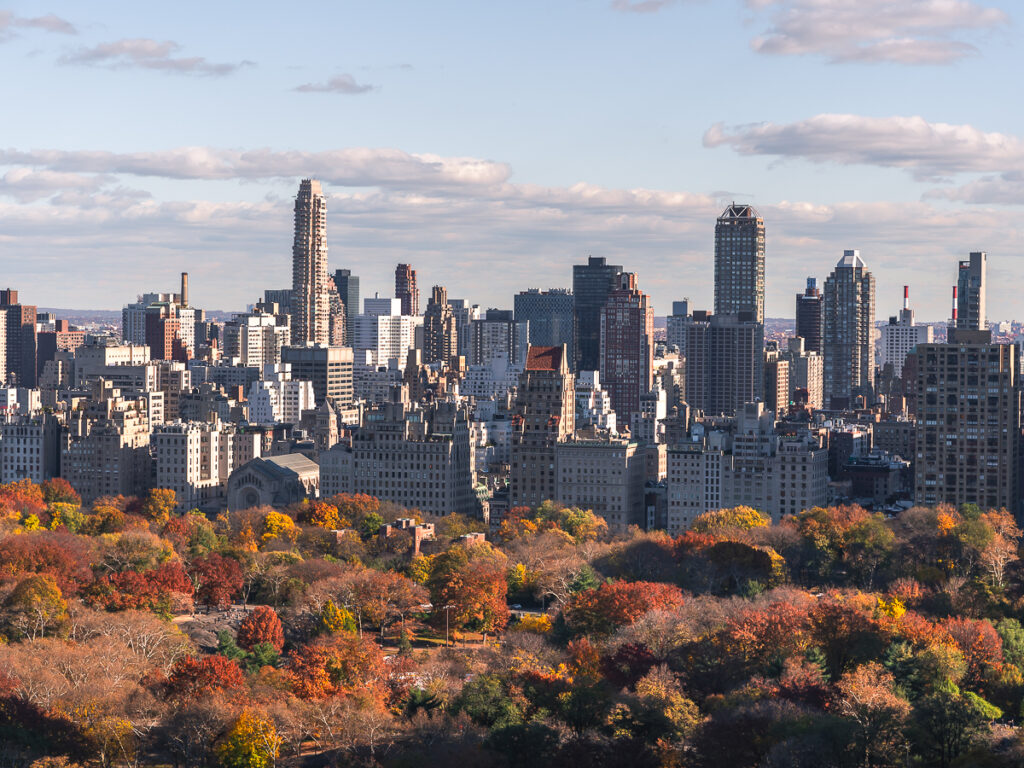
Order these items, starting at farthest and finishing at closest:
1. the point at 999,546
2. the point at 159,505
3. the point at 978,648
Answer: the point at 159,505 → the point at 999,546 → the point at 978,648

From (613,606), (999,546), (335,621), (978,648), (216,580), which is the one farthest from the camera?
(999,546)

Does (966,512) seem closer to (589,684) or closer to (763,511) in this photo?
(763,511)

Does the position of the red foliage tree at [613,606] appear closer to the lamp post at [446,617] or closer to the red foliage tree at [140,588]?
the lamp post at [446,617]

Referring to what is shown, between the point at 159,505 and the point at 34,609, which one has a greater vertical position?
the point at 34,609

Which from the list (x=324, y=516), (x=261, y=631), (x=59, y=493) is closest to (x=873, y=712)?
(x=261, y=631)

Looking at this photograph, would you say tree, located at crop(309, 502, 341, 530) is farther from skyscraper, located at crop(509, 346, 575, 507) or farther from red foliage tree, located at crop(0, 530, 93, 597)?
red foliage tree, located at crop(0, 530, 93, 597)

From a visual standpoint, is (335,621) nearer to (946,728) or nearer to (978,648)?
(978,648)

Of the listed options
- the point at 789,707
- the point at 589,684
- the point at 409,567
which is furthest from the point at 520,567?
the point at 789,707
